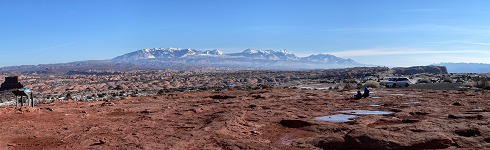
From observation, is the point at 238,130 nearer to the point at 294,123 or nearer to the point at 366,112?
the point at 294,123

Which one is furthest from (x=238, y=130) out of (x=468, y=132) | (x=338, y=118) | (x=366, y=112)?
(x=366, y=112)

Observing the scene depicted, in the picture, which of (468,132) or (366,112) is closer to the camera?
(468,132)

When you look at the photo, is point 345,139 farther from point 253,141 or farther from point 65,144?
point 65,144

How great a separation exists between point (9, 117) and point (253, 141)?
11772mm

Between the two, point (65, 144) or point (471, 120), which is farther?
point (471, 120)

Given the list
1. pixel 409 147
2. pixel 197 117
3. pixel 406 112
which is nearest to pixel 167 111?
pixel 197 117

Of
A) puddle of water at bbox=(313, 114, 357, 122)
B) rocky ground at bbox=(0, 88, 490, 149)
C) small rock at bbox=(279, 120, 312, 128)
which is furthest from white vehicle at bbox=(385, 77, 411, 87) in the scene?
small rock at bbox=(279, 120, 312, 128)

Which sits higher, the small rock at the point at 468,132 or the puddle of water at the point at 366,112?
the small rock at the point at 468,132

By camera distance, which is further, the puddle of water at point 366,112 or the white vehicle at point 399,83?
the white vehicle at point 399,83

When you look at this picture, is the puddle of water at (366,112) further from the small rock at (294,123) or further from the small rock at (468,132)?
the small rock at (468,132)

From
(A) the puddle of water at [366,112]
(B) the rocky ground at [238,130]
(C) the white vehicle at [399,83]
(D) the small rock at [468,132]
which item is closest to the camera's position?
(B) the rocky ground at [238,130]

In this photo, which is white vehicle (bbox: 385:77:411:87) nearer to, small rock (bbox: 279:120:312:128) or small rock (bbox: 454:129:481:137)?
small rock (bbox: 279:120:312:128)

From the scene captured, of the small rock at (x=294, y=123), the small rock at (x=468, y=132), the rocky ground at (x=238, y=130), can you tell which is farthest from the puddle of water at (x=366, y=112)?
the small rock at (x=468, y=132)

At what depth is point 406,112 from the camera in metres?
20.8
